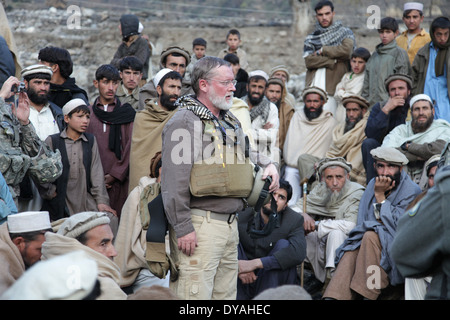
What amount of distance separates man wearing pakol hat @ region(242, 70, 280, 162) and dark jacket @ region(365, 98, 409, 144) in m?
1.14

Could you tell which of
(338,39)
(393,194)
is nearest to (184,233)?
(393,194)

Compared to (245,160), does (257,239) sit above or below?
below

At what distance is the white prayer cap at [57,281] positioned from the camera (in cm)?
242

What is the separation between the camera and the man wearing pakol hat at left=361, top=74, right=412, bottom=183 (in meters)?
7.89

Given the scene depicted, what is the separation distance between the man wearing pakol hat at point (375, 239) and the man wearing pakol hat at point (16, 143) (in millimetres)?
2685

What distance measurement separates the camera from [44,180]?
235 inches

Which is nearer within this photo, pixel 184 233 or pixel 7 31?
pixel 184 233

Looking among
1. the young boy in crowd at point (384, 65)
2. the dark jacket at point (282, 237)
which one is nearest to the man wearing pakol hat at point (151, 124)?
the dark jacket at point (282, 237)

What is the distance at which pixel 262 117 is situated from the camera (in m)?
8.58

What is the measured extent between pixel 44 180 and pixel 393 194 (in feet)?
10.5

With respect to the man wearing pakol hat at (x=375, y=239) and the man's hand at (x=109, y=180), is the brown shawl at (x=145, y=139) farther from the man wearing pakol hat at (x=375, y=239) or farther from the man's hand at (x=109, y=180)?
the man wearing pakol hat at (x=375, y=239)

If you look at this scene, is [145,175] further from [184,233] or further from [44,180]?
[184,233]

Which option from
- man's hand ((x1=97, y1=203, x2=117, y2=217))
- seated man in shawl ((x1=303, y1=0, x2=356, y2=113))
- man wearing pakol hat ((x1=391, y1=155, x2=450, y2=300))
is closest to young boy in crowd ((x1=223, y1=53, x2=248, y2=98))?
seated man in shawl ((x1=303, y1=0, x2=356, y2=113))
